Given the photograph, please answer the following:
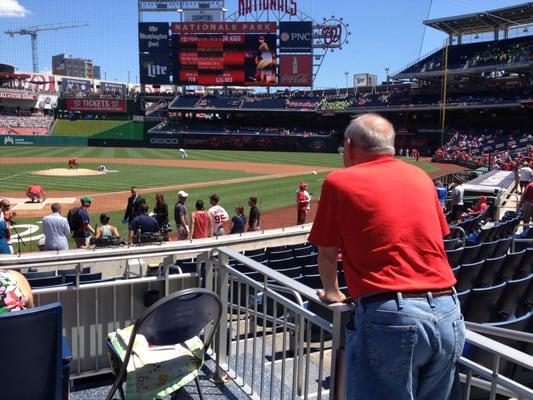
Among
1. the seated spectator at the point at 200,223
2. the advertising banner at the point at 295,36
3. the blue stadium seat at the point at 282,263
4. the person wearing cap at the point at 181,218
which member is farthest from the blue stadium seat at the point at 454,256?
the advertising banner at the point at 295,36

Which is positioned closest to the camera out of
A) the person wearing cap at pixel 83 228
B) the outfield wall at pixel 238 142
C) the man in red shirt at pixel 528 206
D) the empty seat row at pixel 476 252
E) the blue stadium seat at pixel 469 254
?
the empty seat row at pixel 476 252

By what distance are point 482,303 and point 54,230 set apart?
7.30 m

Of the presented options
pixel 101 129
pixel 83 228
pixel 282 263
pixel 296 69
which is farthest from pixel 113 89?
pixel 282 263

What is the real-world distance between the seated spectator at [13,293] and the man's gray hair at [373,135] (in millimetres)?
1941

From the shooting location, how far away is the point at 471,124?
5225 cm

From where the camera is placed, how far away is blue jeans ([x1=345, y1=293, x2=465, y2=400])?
1.96 metres

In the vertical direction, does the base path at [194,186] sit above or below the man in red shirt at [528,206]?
below

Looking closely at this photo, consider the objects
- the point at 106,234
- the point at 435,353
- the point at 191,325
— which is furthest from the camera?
the point at 106,234

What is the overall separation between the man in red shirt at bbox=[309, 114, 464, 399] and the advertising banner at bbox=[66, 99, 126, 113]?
69339 millimetres

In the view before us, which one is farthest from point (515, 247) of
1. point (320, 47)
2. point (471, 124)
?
point (320, 47)

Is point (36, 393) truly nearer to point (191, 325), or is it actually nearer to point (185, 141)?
point (191, 325)

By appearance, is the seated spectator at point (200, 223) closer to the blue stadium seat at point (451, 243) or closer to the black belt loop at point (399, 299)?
the blue stadium seat at point (451, 243)

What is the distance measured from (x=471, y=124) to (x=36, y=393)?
55391mm

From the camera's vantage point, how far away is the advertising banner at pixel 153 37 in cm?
5916
